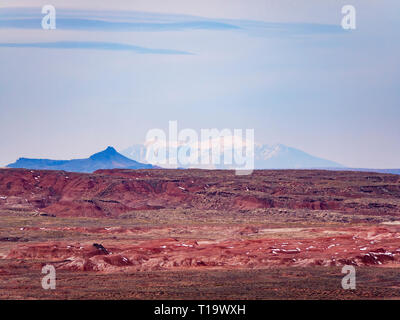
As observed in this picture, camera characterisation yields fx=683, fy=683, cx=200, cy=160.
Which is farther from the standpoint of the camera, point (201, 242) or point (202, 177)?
point (202, 177)

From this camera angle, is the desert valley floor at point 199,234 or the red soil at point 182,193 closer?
the desert valley floor at point 199,234

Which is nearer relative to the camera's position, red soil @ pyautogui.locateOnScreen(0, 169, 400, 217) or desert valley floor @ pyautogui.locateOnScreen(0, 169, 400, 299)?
desert valley floor @ pyautogui.locateOnScreen(0, 169, 400, 299)

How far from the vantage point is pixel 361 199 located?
129500 millimetres

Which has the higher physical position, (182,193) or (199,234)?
(182,193)

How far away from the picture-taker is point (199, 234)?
87.6m

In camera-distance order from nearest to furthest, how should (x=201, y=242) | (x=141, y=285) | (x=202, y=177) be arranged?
(x=141, y=285) → (x=201, y=242) → (x=202, y=177)

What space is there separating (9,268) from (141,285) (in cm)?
1504

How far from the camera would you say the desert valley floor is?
47469mm

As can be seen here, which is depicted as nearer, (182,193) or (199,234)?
(199,234)

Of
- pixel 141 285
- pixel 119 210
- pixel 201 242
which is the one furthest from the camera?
pixel 119 210

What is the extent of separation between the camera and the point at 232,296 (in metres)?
42.4

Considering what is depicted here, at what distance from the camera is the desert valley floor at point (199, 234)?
156 feet
